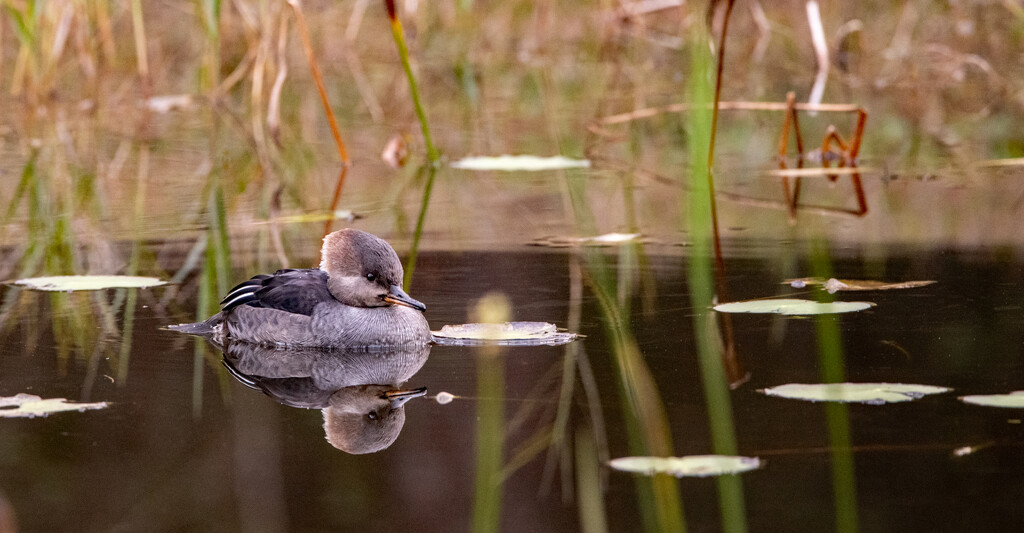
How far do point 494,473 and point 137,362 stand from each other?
1471 millimetres

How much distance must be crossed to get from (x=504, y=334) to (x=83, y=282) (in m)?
1.75

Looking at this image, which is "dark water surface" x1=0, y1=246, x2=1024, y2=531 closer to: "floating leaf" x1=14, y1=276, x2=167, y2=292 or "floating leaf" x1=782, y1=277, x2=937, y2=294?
"floating leaf" x1=782, y1=277, x2=937, y2=294

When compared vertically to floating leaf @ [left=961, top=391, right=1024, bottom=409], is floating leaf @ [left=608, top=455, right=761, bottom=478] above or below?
below

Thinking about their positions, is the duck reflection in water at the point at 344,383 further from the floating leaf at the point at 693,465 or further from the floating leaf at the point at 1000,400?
the floating leaf at the point at 1000,400

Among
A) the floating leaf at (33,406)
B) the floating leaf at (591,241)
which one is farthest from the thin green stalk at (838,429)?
the floating leaf at (33,406)

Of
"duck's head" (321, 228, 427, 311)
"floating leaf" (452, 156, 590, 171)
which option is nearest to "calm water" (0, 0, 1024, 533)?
"floating leaf" (452, 156, 590, 171)

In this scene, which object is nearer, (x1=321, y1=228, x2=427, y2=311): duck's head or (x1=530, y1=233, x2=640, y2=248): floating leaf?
(x1=321, y1=228, x2=427, y2=311): duck's head

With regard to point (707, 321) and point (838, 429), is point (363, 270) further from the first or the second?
point (838, 429)

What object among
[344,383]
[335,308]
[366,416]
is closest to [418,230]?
[335,308]

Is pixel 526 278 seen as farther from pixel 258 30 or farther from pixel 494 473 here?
pixel 258 30

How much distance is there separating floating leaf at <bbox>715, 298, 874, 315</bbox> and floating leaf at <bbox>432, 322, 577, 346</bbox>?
590 mm

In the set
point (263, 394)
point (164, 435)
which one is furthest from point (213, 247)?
point (164, 435)

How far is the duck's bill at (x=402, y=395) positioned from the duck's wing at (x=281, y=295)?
76 centimetres

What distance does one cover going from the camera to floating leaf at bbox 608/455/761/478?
2861mm
